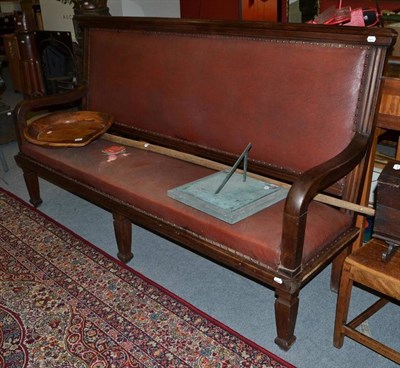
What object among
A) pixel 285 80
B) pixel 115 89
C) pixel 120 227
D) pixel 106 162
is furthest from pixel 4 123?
pixel 285 80

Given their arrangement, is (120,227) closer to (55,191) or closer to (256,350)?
(256,350)

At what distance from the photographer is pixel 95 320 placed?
2.04 m

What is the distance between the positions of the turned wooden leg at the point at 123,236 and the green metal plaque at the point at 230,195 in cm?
45

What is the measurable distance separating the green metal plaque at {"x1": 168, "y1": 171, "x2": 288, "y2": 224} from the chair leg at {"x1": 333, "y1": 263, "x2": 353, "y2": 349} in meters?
0.42

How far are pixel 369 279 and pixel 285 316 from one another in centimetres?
36

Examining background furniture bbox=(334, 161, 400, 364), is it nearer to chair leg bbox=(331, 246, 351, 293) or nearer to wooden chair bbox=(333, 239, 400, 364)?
wooden chair bbox=(333, 239, 400, 364)

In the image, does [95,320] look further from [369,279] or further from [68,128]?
[68,128]

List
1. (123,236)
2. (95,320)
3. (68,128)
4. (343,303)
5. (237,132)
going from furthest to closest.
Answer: (68,128) → (123,236) → (237,132) → (95,320) → (343,303)

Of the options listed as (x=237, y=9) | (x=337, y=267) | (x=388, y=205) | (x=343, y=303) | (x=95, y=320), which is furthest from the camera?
(x=237, y=9)

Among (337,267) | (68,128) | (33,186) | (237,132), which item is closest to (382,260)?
(337,267)

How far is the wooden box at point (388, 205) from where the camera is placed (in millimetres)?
1510

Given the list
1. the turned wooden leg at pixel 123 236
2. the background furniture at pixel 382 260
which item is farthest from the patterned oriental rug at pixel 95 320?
the background furniture at pixel 382 260

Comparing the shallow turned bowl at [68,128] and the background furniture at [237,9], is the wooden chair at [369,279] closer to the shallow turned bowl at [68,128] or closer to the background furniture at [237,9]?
the shallow turned bowl at [68,128]

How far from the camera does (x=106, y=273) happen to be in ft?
7.81
